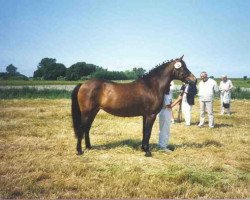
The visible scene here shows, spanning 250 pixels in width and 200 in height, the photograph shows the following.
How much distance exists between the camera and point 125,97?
894cm

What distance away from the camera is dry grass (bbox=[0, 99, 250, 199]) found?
6043 millimetres

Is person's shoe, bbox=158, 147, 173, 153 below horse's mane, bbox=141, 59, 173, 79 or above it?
below

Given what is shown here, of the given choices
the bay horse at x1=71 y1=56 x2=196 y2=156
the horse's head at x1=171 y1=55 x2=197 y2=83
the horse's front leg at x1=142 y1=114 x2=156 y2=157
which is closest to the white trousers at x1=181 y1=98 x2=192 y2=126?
the horse's head at x1=171 y1=55 x2=197 y2=83

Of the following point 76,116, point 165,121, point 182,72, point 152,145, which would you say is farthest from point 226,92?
point 76,116

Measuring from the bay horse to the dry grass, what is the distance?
87 cm

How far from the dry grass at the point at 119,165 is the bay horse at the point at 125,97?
0.87 metres

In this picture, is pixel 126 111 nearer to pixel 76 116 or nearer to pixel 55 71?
pixel 76 116

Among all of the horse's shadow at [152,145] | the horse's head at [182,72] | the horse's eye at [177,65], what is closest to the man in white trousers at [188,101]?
the horse's shadow at [152,145]

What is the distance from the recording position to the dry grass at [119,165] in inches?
238

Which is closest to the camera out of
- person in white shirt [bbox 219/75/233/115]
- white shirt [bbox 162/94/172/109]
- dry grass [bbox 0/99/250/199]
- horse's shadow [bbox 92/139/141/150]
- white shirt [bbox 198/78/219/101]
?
dry grass [bbox 0/99/250/199]

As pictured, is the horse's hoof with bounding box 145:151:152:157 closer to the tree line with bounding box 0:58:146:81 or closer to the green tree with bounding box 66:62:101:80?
the tree line with bounding box 0:58:146:81

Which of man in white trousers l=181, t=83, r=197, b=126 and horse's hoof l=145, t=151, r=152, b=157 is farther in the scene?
man in white trousers l=181, t=83, r=197, b=126

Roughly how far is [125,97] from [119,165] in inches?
81.0

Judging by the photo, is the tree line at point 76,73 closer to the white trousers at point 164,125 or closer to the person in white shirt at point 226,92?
the person in white shirt at point 226,92
